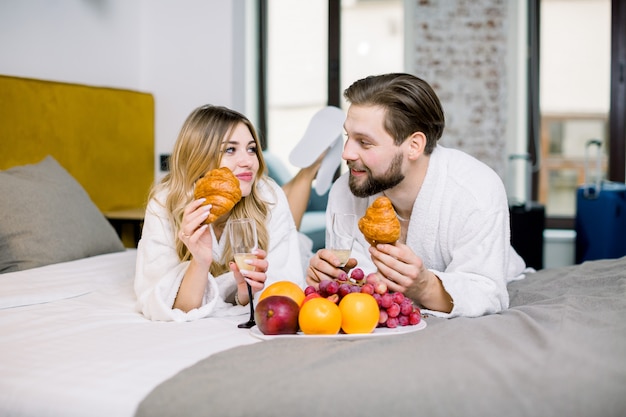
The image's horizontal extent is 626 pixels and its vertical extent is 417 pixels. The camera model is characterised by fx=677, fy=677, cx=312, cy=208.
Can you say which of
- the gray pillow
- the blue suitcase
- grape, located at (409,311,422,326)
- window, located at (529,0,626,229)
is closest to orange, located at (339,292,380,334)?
grape, located at (409,311,422,326)

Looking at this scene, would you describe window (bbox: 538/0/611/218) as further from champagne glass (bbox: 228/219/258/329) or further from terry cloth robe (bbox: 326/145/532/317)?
champagne glass (bbox: 228/219/258/329)

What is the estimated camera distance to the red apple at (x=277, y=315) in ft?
5.23

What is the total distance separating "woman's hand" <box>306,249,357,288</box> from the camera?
5.90 ft

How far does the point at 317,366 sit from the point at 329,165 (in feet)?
6.47

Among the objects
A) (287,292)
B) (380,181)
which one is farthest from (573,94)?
(287,292)

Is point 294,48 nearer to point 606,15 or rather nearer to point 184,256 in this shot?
point 606,15

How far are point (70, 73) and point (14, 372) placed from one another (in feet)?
9.99

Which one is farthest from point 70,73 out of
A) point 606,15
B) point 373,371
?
point 606,15

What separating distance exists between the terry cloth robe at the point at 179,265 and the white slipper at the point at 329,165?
691 millimetres

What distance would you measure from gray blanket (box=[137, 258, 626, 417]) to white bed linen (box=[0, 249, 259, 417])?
0.32 feet

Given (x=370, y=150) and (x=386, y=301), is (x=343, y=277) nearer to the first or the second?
(x=386, y=301)

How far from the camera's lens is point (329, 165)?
323 centimetres

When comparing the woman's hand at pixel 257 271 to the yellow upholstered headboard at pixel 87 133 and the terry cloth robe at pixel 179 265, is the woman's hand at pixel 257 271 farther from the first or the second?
the yellow upholstered headboard at pixel 87 133

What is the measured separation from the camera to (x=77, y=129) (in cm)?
400
